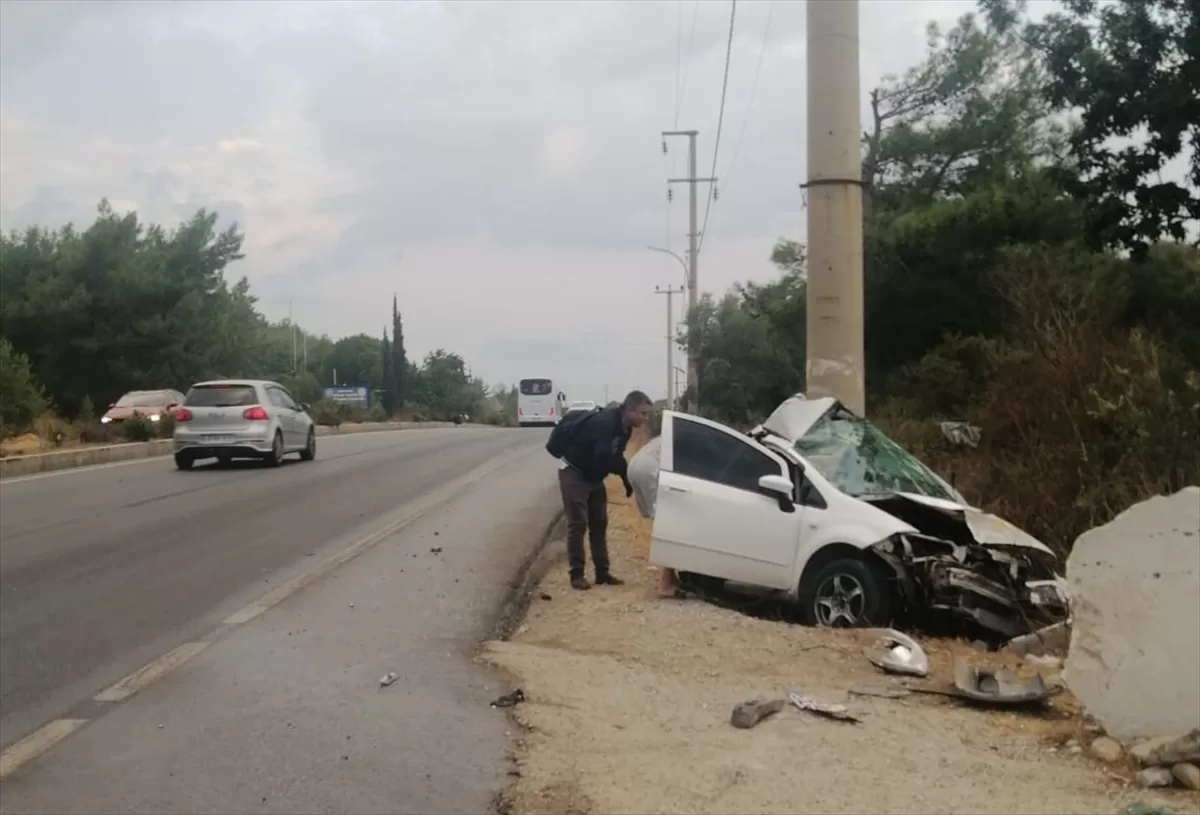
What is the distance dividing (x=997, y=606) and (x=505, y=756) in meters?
4.46

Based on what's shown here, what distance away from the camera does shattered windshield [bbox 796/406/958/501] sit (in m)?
10.5

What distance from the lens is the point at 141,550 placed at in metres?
13.5

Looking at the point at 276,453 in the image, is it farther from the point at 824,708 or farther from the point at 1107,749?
the point at 1107,749

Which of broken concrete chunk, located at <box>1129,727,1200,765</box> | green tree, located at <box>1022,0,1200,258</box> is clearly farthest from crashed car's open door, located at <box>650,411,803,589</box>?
green tree, located at <box>1022,0,1200,258</box>

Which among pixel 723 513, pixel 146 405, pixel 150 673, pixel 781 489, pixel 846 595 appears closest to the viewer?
pixel 150 673

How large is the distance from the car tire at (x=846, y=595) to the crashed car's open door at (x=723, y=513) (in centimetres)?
25

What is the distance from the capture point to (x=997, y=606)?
944 cm

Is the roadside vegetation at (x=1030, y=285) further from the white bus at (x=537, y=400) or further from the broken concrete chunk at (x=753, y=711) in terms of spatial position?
the white bus at (x=537, y=400)

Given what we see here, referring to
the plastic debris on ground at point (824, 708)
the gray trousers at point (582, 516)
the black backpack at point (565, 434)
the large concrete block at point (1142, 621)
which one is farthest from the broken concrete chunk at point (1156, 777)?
the black backpack at point (565, 434)

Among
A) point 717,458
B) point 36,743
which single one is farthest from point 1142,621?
point 36,743

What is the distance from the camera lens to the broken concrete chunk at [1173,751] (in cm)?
611

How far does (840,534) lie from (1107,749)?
3.36m

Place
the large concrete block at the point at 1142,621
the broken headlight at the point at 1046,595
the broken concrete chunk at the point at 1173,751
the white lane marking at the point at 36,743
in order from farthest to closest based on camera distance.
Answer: the broken headlight at the point at 1046,595 < the large concrete block at the point at 1142,621 < the white lane marking at the point at 36,743 < the broken concrete chunk at the point at 1173,751

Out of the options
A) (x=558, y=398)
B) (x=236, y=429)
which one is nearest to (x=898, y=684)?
(x=236, y=429)
